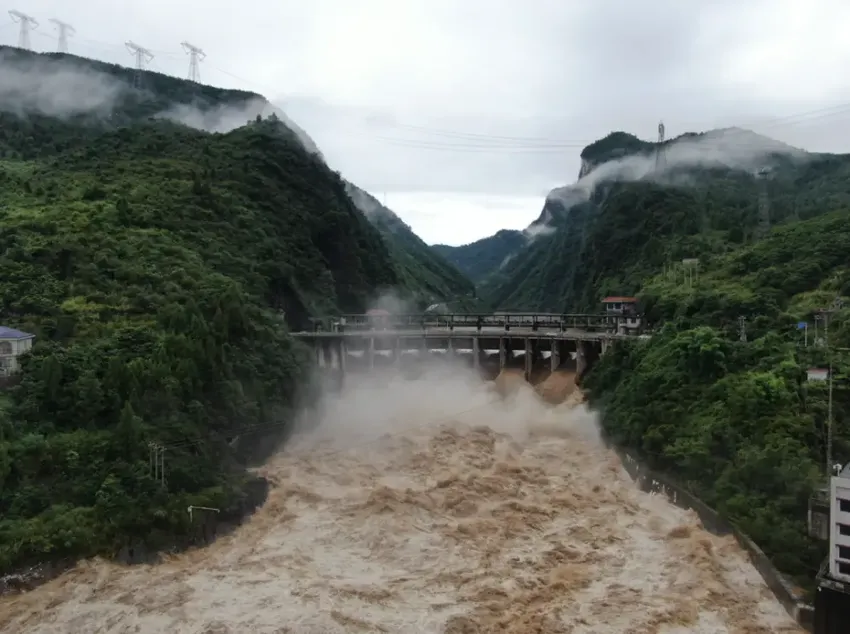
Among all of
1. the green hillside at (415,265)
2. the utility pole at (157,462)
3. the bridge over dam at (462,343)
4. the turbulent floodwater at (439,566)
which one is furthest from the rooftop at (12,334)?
the green hillside at (415,265)

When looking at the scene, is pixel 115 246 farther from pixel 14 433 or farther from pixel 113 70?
pixel 113 70

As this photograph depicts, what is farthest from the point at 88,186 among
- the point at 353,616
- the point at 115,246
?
the point at 353,616

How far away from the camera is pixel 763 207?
7662 centimetres

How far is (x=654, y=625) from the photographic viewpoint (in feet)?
67.4

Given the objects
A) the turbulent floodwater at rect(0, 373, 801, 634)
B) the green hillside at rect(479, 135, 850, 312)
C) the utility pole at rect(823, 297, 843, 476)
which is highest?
the green hillside at rect(479, 135, 850, 312)

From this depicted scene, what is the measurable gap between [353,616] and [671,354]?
23.2 meters

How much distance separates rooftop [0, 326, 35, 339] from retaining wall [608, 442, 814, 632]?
92.3ft

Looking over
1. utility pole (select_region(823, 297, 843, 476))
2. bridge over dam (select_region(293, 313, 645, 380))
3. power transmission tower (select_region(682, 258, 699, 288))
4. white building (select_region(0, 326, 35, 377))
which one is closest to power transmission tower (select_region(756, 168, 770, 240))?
power transmission tower (select_region(682, 258, 699, 288))

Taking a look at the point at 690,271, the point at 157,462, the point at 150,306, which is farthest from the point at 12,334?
the point at 690,271

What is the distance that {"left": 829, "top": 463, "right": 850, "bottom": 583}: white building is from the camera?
66.0 feet

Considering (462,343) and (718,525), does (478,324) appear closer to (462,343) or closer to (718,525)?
(462,343)

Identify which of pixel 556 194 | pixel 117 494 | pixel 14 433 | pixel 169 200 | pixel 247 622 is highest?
pixel 556 194

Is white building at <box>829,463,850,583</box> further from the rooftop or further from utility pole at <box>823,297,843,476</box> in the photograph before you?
the rooftop

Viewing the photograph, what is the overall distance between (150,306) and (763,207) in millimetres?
65798
